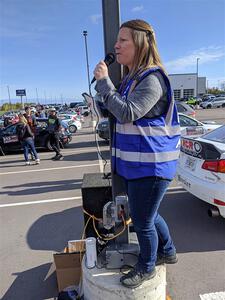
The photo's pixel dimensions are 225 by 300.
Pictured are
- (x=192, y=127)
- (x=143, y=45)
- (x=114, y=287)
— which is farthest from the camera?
(x=192, y=127)

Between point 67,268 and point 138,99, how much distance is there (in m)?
1.77

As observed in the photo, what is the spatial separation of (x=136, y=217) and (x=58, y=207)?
337 cm

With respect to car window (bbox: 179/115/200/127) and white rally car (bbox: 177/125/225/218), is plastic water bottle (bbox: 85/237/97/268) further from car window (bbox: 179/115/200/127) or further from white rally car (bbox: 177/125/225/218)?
car window (bbox: 179/115/200/127)

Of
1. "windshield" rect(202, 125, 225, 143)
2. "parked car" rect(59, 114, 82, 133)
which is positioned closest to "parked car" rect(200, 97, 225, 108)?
"parked car" rect(59, 114, 82, 133)

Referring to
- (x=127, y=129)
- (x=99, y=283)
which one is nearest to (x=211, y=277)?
(x=99, y=283)

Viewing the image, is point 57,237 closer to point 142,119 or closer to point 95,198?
point 95,198

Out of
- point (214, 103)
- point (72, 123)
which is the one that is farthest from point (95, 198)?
point (214, 103)

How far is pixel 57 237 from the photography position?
409 centimetres

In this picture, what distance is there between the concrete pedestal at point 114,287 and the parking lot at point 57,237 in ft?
1.49

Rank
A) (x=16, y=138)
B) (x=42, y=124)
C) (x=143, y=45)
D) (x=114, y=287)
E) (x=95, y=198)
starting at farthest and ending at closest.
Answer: (x=16, y=138), (x=42, y=124), (x=95, y=198), (x=114, y=287), (x=143, y=45)

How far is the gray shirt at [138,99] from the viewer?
1.92 metres

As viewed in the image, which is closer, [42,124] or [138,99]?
[138,99]

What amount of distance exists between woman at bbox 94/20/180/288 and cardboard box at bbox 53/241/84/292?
924 millimetres

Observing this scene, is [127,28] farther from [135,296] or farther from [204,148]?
[204,148]
